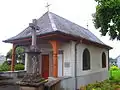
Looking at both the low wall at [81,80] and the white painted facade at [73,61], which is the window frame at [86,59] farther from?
the low wall at [81,80]

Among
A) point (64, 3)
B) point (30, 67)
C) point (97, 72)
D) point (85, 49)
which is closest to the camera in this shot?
point (30, 67)

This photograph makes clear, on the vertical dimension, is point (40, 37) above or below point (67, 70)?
above

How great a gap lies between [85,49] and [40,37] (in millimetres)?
4909

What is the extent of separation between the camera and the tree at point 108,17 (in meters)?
13.9

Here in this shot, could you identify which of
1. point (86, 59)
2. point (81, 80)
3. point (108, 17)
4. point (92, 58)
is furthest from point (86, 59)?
point (108, 17)

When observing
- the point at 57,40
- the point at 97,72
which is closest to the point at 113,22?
the point at 57,40

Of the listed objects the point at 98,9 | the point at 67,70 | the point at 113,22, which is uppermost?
the point at 98,9

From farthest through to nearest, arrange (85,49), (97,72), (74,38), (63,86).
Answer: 1. (97,72)
2. (85,49)
3. (74,38)
4. (63,86)

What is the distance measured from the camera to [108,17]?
1460 centimetres

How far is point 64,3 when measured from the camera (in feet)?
50.7

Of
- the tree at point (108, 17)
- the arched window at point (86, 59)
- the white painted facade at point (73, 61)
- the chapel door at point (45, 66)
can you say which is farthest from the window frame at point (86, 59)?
the chapel door at point (45, 66)

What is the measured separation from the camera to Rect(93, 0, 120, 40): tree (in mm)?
13891

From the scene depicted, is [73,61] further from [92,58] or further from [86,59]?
[92,58]

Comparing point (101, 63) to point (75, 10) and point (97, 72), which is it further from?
point (75, 10)
